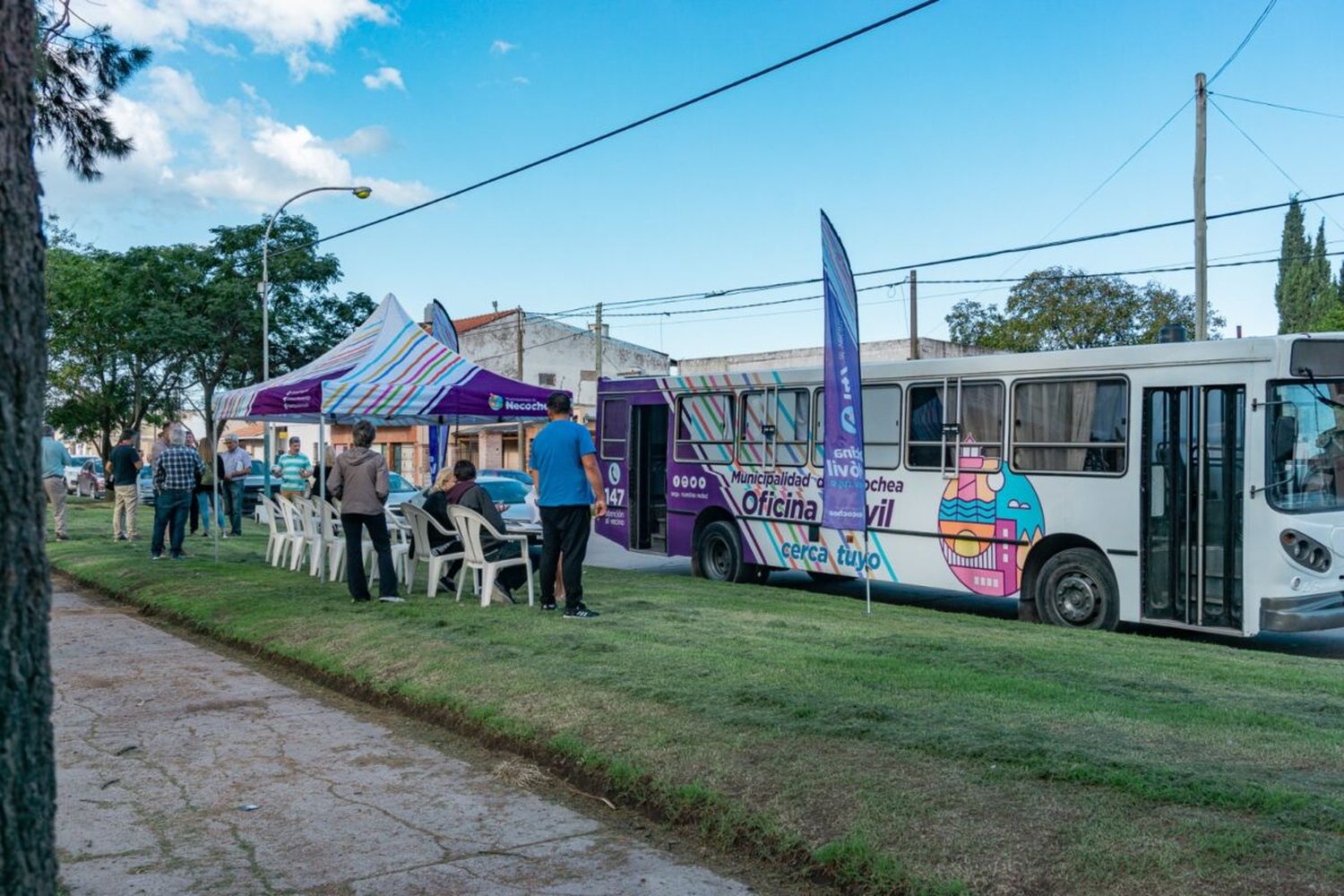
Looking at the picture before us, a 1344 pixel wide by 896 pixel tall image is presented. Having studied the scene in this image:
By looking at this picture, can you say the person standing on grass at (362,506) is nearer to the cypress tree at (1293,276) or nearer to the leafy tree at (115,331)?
the leafy tree at (115,331)

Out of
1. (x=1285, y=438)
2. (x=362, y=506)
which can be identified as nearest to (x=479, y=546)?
(x=362, y=506)

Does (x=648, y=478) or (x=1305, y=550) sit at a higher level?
(x=648, y=478)

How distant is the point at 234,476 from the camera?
20.4 metres

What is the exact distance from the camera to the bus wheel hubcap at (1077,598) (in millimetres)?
10688

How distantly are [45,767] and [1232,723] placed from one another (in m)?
5.65

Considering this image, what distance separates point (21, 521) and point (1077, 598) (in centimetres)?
1004

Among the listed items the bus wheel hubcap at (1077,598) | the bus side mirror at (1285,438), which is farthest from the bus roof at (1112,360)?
the bus wheel hubcap at (1077,598)

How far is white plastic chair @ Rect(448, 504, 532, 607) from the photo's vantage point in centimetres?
1102

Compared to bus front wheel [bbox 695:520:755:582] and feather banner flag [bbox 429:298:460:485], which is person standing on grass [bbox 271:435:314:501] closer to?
feather banner flag [bbox 429:298:460:485]

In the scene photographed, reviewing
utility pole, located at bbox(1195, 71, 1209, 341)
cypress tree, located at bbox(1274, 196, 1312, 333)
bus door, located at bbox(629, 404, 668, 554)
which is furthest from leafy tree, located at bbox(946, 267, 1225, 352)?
cypress tree, located at bbox(1274, 196, 1312, 333)

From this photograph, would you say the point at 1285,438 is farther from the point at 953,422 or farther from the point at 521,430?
the point at 521,430

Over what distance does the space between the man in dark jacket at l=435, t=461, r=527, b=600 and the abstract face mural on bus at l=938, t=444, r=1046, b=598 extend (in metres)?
4.46

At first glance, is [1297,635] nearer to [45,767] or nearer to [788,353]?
[45,767]

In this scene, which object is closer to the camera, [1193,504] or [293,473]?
[1193,504]
